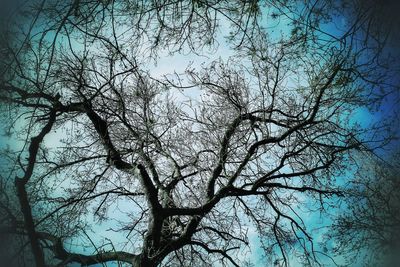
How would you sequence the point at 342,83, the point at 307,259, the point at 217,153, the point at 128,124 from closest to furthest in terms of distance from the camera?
the point at 342,83 < the point at 128,124 < the point at 217,153 < the point at 307,259

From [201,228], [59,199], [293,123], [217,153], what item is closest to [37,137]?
[59,199]

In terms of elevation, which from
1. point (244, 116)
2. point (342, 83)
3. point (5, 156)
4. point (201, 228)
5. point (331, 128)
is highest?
point (244, 116)

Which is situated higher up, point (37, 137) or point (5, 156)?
point (37, 137)

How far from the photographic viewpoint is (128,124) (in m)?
4.97

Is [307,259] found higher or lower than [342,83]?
lower

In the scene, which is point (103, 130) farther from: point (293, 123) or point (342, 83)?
point (342, 83)

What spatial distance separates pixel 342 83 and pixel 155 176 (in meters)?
3.05

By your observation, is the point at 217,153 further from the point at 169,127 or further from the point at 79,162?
the point at 79,162

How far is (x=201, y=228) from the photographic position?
18.7ft

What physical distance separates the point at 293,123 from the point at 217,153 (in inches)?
51.1

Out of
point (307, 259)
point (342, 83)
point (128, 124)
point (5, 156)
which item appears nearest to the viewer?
point (5, 156)

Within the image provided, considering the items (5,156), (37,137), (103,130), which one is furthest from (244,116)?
(5,156)

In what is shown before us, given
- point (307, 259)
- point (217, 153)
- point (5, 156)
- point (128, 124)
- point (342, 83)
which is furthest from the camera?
point (307, 259)

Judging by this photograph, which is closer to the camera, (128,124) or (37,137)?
(37,137)
